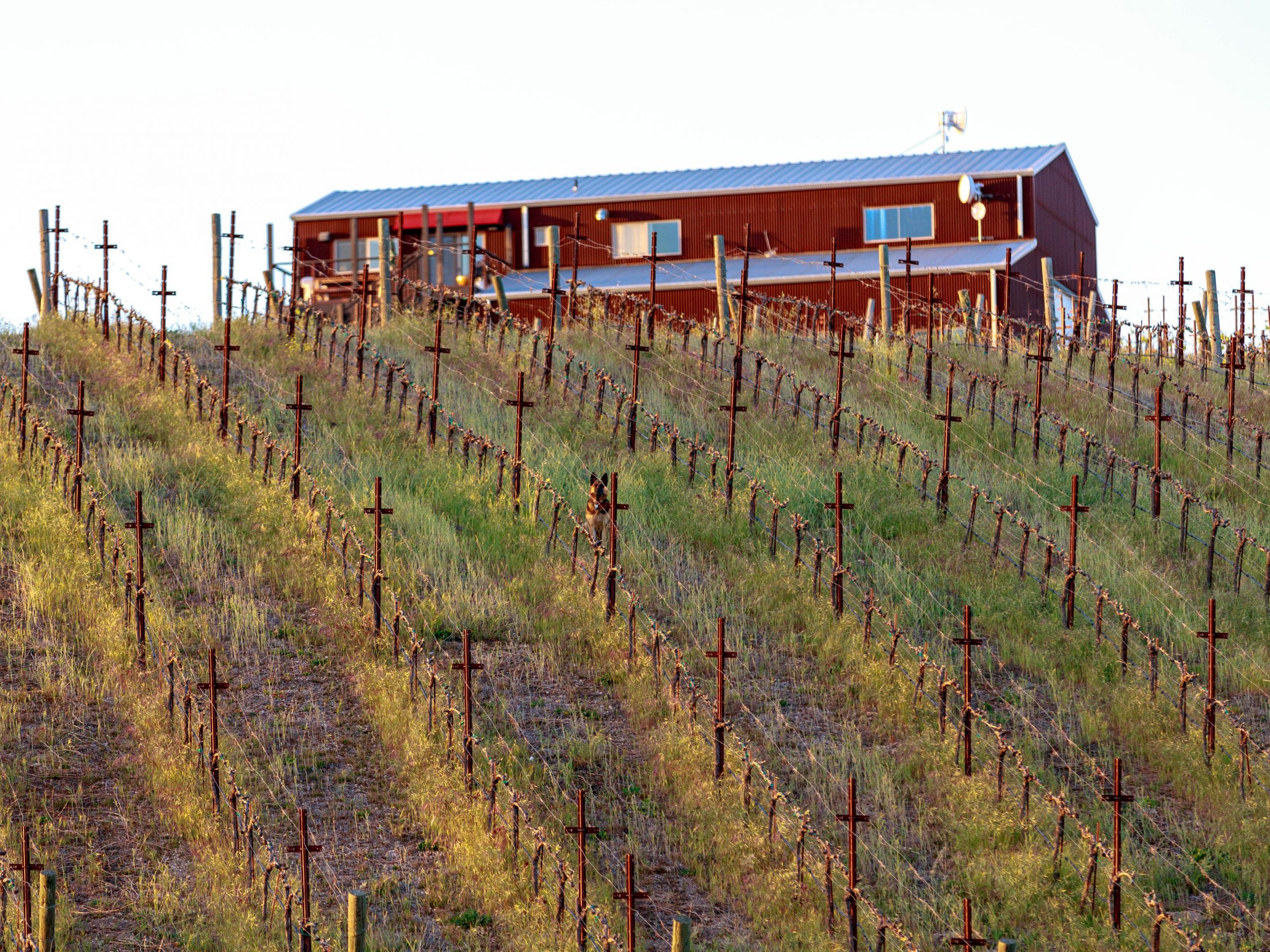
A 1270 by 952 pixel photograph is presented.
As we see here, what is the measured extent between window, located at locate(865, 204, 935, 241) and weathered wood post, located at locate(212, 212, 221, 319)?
53.6 feet

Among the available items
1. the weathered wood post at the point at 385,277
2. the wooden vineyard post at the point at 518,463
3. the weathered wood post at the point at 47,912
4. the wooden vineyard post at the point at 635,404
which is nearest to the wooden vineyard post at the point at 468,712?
the weathered wood post at the point at 47,912

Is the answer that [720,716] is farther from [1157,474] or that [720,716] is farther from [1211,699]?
[1157,474]

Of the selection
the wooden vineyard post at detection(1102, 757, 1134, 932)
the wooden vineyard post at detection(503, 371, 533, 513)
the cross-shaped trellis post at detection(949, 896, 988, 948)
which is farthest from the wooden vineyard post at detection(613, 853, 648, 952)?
the wooden vineyard post at detection(503, 371, 533, 513)

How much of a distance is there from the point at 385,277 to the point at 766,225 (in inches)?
572

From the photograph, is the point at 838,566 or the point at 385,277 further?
→ the point at 385,277

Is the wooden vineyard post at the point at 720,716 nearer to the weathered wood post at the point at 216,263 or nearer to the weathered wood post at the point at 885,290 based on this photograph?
the weathered wood post at the point at 885,290

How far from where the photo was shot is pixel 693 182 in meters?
37.0

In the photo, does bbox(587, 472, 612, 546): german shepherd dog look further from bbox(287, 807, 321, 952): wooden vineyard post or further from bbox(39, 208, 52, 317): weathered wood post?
bbox(39, 208, 52, 317): weathered wood post

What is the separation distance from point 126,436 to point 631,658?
25.8 ft

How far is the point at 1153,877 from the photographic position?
9.59m

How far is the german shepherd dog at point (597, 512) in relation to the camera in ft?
45.9

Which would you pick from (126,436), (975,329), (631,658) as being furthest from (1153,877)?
Answer: (975,329)

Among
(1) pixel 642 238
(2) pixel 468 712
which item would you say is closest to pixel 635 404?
(2) pixel 468 712

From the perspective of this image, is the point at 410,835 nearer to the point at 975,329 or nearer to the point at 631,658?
the point at 631,658
